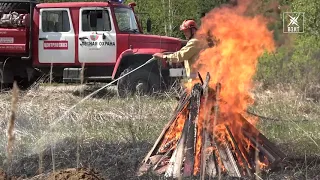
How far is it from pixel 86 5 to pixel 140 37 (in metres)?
1.56

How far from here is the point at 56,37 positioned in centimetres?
1258

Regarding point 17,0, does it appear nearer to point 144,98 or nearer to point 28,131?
point 144,98

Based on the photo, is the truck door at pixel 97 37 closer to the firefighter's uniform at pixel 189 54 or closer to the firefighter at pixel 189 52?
the firefighter at pixel 189 52

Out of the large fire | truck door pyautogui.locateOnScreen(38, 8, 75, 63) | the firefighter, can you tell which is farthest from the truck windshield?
the large fire

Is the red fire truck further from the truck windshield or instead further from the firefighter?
the firefighter

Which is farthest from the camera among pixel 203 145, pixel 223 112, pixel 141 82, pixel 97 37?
pixel 97 37

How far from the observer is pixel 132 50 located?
12.3 meters

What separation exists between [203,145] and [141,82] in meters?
7.30

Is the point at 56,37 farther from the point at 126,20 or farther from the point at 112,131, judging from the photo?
the point at 112,131

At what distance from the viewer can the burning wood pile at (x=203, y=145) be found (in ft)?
16.4

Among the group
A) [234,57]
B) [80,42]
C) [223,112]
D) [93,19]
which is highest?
[93,19]

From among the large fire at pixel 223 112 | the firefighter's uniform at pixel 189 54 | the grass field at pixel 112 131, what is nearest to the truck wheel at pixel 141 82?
the grass field at pixel 112 131

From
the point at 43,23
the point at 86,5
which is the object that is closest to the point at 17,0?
the point at 43,23

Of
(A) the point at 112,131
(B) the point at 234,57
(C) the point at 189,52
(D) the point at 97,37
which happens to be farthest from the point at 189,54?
(D) the point at 97,37
